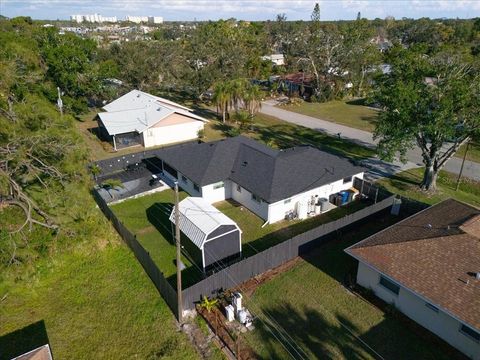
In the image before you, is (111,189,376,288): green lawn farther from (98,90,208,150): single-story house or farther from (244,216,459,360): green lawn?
(98,90,208,150): single-story house

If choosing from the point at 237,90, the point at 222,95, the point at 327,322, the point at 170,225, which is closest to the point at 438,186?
the point at 327,322

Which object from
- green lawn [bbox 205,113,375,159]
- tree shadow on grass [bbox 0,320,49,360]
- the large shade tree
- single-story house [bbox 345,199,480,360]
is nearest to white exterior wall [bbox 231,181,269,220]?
single-story house [bbox 345,199,480,360]

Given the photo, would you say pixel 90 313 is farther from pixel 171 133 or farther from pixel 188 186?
pixel 171 133

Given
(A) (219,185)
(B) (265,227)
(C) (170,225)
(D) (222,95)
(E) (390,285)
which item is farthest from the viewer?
(D) (222,95)

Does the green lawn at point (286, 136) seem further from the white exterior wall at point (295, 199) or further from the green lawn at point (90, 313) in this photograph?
the green lawn at point (90, 313)

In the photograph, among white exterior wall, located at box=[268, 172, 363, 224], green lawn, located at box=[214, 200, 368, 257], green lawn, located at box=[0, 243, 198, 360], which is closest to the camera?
green lawn, located at box=[0, 243, 198, 360]

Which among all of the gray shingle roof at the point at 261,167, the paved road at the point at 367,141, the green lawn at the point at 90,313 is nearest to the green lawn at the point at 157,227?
the green lawn at the point at 90,313

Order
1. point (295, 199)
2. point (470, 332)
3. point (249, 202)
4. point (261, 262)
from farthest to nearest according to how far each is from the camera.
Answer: point (249, 202), point (295, 199), point (261, 262), point (470, 332)
